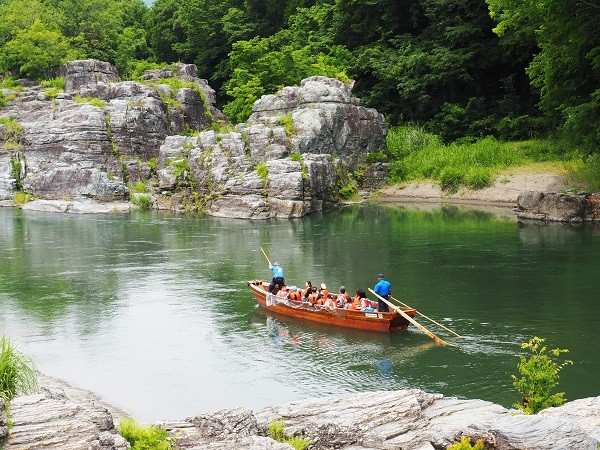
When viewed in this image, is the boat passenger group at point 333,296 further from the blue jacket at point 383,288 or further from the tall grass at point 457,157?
the tall grass at point 457,157

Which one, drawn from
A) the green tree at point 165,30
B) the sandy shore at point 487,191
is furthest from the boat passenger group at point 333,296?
the green tree at point 165,30

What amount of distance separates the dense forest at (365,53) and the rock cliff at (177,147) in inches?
221

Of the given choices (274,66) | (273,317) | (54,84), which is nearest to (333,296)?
(273,317)

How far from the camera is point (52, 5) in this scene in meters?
81.8

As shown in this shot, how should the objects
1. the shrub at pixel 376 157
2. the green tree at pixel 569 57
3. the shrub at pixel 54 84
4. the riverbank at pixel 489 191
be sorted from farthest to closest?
1. the shrub at pixel 54 84
2. the shrub at pixel 376 157
3. the riverbank at pixel 489 191
4. the green tree at pixel 569 57

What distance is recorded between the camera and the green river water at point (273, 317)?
61.6 feet

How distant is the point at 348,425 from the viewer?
12.2m

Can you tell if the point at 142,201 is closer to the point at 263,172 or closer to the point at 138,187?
the point at 138,187

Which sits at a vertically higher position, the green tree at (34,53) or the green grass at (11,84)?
the green tree at (34,53)

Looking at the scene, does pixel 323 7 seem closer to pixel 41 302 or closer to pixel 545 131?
pixel 545 131

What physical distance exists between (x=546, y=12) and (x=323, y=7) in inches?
1636

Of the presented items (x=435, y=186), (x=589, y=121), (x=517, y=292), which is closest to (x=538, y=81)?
(x=589, y=121)

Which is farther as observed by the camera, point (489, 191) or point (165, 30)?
point (165, 30)

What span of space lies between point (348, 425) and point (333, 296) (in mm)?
12239
